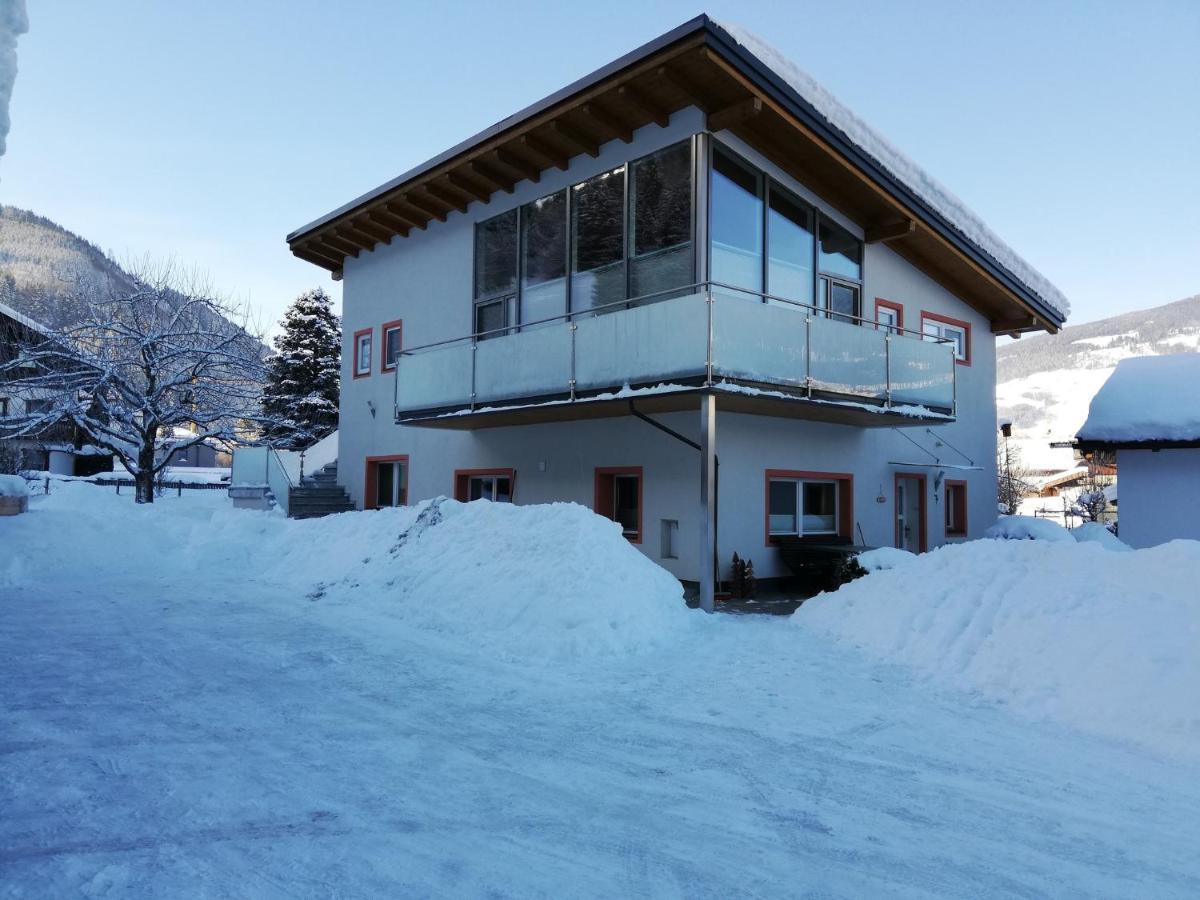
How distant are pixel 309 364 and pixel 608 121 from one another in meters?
29.2

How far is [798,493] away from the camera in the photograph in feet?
47.6

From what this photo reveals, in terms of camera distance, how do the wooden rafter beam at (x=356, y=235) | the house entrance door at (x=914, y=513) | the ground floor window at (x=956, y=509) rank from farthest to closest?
1. the wooden rafter beam at (x=356, y=235)
2. the ground floor window at (x=956, y=509)
3. the house entrance door at (x=914, y=513)

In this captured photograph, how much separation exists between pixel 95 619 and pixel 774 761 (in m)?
8.19

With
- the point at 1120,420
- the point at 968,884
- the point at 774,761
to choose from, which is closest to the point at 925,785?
the point at 774,761

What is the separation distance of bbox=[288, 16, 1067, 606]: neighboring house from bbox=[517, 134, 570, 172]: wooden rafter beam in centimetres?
4

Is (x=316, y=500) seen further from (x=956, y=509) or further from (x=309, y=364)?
(x=309, y=364)

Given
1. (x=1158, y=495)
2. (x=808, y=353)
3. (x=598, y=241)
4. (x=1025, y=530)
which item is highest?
(x=598, y=241)

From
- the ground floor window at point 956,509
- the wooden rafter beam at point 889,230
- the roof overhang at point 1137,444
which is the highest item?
the wooden rafter beam at point 889,230

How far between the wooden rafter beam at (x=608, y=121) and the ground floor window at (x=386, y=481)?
30.4ft

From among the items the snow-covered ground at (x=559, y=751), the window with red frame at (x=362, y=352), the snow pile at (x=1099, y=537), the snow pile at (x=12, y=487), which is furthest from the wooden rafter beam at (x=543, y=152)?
the snow pile at (x=1099, y=537)

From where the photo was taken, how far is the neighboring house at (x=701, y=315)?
38.1ft

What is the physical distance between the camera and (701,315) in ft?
35.0

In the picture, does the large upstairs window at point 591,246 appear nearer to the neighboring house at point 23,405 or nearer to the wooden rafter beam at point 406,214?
the wooden rafter beam at point 406,214

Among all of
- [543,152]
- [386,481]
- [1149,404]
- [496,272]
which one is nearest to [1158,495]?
[1149,404]
